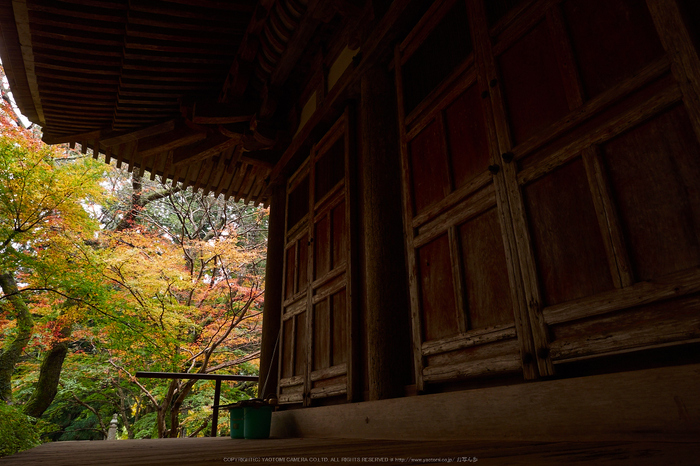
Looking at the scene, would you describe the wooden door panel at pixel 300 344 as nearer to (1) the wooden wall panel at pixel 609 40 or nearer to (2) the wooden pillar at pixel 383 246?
(2) the wooden pillar at pixel 383 246

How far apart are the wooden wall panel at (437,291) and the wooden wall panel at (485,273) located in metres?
0.15

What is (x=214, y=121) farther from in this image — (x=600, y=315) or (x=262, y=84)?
(x=600, y=315)

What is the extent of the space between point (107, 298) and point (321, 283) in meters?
6.25

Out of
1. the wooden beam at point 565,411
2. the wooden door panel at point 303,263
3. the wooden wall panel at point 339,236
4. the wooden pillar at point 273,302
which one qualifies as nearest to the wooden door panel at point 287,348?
the wooden pillar at point 273,302

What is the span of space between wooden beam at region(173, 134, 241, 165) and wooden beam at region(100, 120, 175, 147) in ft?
1.64

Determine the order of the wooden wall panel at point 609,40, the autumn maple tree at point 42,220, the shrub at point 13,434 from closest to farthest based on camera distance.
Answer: the wooden wall panel at point 609,40, the shrub at point 13,434, the autumn maple tree at point 42,220

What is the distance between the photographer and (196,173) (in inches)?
258

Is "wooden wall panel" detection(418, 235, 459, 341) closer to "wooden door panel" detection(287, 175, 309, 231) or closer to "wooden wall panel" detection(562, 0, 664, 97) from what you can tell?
"wooden wall panel" detection(562, 0, 664, 97)

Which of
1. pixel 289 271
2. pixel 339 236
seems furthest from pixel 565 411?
pixel 289 271

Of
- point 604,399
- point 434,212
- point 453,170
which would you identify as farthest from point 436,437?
point 453,170

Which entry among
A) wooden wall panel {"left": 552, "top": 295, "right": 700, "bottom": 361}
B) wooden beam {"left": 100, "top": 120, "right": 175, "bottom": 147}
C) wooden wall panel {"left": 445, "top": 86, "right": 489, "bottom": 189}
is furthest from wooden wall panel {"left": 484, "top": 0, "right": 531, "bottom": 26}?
wooden beam {"left": 100, "top": 120, "right": 175, "bottom": 147}

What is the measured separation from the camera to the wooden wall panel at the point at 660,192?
146 cm

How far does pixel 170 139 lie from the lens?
5.29 m

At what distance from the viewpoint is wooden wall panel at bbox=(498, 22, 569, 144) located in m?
2.09
